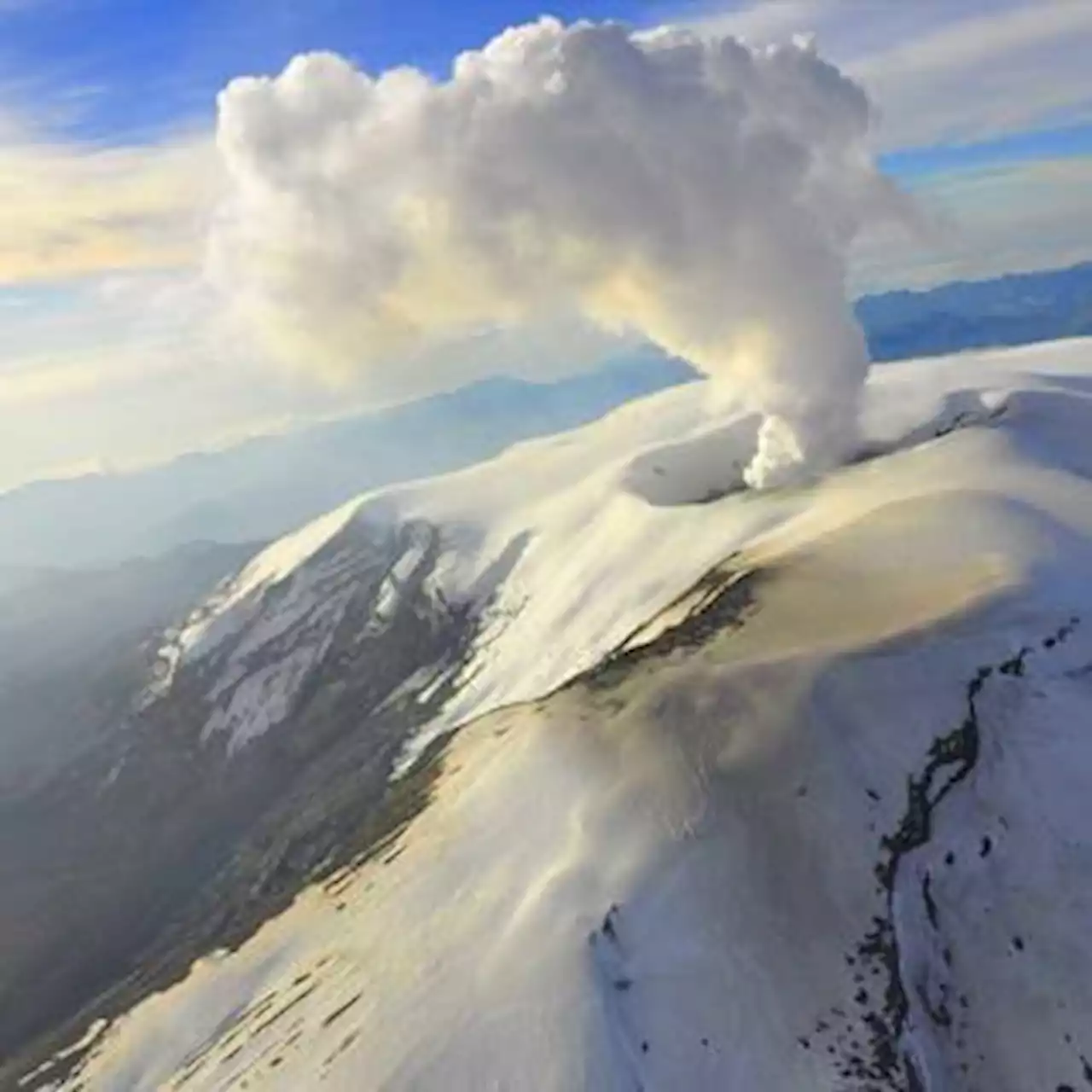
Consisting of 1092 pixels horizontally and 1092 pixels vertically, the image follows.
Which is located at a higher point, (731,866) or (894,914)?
(731,866)

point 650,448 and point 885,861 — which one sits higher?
point 885,861

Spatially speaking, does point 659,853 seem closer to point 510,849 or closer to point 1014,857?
point 510,849

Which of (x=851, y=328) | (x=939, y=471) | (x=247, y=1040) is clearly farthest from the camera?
(x=851, y=328)

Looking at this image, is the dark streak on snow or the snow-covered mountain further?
the snow-covered mountain

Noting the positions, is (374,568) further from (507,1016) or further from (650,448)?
(507,1016)

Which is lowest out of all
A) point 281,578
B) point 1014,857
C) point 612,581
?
point 281,578

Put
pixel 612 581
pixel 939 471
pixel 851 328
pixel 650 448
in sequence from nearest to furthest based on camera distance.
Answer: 1. pixel 939 471
2. pixel 612 581
3. pixel 851 328
4. pixel 650 448

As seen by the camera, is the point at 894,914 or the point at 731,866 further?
the point at 731,866

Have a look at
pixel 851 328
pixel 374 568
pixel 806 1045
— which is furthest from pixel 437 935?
pixel 374 568

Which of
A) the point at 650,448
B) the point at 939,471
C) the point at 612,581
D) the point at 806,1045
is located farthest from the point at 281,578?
the point at 806,1045

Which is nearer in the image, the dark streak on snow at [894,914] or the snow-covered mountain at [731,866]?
the dark streak on snow at [894,914]

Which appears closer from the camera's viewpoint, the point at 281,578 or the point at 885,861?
the point at 885,861
